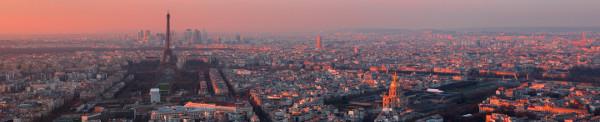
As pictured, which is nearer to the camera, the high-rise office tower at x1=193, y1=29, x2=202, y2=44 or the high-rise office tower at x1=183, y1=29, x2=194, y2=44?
the high-rise office tower at x1=193, y1=29, x2=202, y2=44

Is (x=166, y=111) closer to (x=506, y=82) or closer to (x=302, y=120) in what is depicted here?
(x=302, y=120)

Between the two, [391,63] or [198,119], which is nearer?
[198,119]

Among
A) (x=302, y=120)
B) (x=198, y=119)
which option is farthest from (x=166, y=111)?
(x=302, y=120)

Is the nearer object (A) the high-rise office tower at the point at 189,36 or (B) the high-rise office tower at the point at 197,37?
(B) the high-rise office tower at the point at 197,37

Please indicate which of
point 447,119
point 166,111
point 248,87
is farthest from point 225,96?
point 447,119

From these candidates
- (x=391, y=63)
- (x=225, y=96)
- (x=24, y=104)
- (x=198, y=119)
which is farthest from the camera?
(x=391, y=63)

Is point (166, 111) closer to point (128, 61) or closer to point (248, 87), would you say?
point (248, 87)

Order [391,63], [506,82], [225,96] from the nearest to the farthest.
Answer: [225,96] < [506,82] < [391,63]

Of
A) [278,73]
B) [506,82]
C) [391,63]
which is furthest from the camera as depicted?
[391,63]

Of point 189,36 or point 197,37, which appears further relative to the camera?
point 189,36

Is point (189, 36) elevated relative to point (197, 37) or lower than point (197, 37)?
elevated
